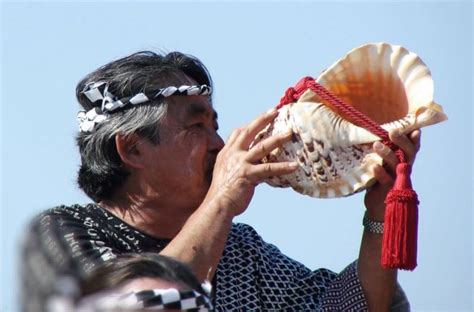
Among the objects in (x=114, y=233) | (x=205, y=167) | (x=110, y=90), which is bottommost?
(x=114, y=233)

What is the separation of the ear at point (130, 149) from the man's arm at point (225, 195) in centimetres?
34

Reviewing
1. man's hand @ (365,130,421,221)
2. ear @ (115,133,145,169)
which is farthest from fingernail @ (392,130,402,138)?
ear @ (115,133,145,169)

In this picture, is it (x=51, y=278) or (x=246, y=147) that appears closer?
(x=51, y=278)

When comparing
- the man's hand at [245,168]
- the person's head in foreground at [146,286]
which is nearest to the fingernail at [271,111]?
the man's hand at [245,168]

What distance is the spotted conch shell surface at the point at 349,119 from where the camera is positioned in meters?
3.03

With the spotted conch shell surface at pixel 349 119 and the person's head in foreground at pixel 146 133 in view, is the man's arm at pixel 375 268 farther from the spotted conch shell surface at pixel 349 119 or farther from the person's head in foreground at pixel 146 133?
the person's head in foreground at pixel 146 133

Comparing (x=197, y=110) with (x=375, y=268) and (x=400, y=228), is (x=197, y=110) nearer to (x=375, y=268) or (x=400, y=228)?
(x=375, y=268)

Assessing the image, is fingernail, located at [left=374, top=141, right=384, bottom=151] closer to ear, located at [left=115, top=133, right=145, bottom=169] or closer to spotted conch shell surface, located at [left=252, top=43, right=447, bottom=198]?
spotted conch shell surface, located at [left=252, top=43, right=447, bottom=198]

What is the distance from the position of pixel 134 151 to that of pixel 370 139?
2.77 ft

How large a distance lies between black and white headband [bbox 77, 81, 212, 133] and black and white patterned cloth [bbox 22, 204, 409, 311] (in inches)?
11.1

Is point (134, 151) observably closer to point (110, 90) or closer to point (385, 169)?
point (110, 90)

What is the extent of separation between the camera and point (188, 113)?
3.59m

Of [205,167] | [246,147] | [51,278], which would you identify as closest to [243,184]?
[246,147]

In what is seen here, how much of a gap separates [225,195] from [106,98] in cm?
59
